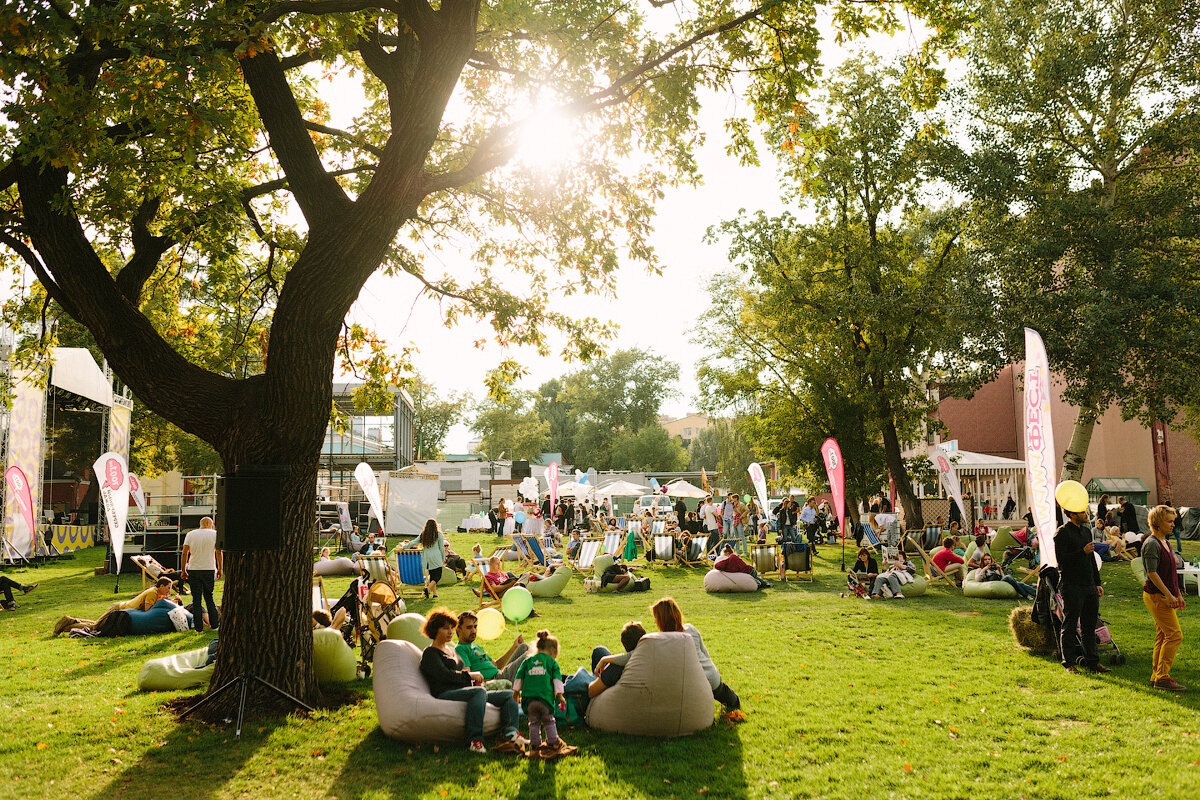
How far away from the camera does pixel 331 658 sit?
770 centimetres

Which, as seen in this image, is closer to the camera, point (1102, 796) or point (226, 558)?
point (1102, 796)

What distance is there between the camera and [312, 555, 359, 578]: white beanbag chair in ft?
58.9

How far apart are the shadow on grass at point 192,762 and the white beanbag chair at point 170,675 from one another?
1340 mm

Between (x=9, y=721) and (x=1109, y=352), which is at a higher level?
(x=1109, y=352)

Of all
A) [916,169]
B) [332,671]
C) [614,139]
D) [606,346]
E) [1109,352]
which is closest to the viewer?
[332,671]

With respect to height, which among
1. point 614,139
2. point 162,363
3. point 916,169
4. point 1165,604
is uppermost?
point 916,169

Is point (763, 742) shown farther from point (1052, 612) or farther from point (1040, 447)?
point (1040, 447)

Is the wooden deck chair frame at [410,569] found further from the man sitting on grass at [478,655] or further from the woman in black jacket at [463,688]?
the woman in black jacket at [463,688]

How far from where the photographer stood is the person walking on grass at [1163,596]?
6.81 metres

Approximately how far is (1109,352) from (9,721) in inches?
738

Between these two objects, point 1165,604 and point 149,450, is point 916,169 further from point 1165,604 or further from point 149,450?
point 149,450

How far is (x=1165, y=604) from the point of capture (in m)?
6.81

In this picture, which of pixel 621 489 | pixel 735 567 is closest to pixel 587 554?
pixel 735 567

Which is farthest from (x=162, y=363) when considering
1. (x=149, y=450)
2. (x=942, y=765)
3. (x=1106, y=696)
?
(x=149, y=450)
